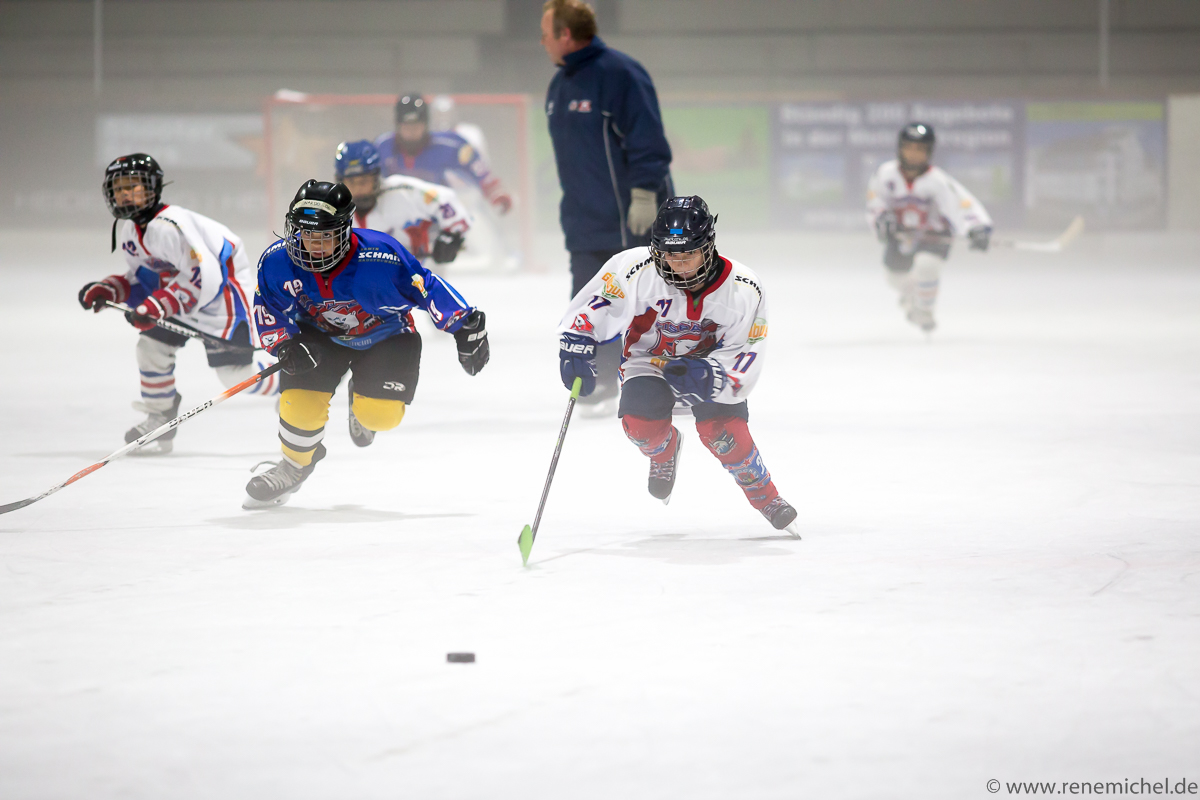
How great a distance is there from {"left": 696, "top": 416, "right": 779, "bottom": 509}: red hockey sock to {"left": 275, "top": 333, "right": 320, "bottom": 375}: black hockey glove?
111 cm

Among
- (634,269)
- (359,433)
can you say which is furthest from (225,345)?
(634,269)

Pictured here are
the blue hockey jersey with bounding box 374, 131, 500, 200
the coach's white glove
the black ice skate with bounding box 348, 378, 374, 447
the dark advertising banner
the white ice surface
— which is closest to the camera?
the white ice surface

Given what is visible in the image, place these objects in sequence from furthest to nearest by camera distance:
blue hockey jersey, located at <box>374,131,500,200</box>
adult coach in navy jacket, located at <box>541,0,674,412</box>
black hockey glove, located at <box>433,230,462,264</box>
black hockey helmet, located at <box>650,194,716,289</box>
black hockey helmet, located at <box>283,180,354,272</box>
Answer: blue hockey jersey, located at <box>374,131,500,200</box>
black hockey glove, located at <box>433,230,462,264</box>
adult coach in navy jacket, located at <box>541,0,674,412</box>
black hockey helmet, located at <box>283,180,354,272</box>
black hockey helmet, located at <box>650,194,716,289</box>

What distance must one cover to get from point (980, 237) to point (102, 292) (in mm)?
5233

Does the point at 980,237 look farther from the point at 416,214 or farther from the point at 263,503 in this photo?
the point at 263,503

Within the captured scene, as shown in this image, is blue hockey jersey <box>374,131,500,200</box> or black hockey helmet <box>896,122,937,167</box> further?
blue hockey jersey <box>374,131,500,200</box>

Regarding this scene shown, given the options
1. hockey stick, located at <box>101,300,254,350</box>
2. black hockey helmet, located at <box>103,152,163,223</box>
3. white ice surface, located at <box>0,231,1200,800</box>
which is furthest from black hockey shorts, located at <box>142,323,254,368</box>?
black hockey helmet, located at <box>103,152,163,223</box>

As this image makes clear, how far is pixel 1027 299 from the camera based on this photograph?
36.3ft

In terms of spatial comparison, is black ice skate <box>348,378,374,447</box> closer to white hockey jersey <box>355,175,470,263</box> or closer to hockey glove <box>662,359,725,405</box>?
hockey glove <box>662,359,725,405</box>

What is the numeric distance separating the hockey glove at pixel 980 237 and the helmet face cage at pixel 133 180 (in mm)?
4950

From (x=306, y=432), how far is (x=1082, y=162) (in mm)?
12453

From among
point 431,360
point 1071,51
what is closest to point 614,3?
point 1071,51

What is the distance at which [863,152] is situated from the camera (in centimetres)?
1554

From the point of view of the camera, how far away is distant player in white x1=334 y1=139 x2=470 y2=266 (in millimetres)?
6777
